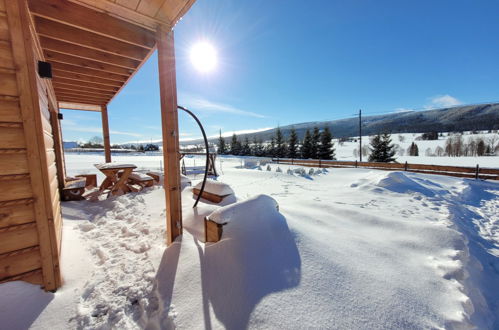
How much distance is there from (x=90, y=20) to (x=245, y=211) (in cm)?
285

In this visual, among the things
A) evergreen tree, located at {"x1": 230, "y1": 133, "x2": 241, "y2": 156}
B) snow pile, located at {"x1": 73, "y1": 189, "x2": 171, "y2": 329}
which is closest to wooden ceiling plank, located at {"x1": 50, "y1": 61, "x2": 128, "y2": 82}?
snow pile, located at {"x1": 73, "y1": 189, "x2": 171, "y2": 329}

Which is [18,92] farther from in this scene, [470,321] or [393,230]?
[393,230]

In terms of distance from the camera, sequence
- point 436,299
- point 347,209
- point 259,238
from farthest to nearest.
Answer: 1. point 347,209
2. point 259,238
3. point 436,299

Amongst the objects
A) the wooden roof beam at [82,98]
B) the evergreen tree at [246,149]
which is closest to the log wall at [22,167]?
the wooden roof beam at [82,98]

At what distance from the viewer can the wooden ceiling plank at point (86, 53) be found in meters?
2.66

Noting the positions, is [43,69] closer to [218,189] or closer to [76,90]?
[218,189]

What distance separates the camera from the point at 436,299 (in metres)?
1.43

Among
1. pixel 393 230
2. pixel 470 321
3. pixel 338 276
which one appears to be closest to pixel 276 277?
pixel 338 276

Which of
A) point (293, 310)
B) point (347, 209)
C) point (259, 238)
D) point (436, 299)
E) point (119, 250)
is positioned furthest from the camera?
point (347, 209)

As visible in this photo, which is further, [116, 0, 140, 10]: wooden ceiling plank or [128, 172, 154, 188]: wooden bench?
[128, 172, 154, 188]: wooden bench

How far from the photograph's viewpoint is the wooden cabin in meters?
1.41

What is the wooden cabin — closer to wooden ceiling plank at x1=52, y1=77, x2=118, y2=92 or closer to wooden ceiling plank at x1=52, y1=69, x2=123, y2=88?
wooden ceiling plank at x1=52, y1=69, x2=123, y2=88

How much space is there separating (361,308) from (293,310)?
467 millimetres

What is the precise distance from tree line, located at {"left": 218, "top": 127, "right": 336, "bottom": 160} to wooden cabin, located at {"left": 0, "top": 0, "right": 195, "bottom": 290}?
722 inches
